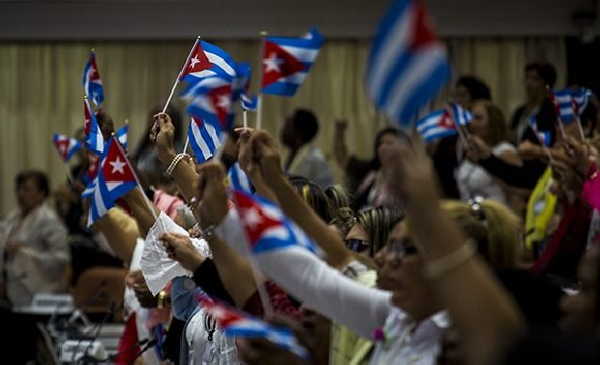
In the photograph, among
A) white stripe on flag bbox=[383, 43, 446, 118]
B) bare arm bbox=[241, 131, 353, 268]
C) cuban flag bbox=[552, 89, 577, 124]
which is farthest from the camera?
cuban flag bbox=[552, 89, 577, 124]

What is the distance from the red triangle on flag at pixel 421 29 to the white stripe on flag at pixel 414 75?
0.5 inches

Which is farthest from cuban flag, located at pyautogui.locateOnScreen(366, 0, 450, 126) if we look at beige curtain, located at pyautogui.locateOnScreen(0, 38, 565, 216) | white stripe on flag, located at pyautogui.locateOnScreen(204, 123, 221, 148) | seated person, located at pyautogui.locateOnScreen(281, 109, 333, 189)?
beige curtain, located at pyautogui.locateOnScreen(0, 38, 565, 216)

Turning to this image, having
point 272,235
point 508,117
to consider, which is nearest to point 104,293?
point 508,117

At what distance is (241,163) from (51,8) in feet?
27.8

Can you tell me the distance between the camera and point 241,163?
3.34 m

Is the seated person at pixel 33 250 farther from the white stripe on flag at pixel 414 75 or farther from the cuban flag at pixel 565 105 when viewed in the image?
the white stripe on flag at pixel 414 75

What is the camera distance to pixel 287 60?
3.99 metres

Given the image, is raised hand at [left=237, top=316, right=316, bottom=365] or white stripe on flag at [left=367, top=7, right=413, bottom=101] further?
raised hand at [left=237, top=316, right=316, bottom=365]

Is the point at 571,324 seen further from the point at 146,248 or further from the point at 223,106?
the point at 146,248

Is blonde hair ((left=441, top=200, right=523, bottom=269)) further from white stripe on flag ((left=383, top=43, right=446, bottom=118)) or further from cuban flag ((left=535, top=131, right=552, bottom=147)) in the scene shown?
cuban flag ((left=535, top=131, right=552, bottom=147))

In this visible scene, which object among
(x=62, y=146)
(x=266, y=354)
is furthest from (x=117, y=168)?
(x=62, y=146)

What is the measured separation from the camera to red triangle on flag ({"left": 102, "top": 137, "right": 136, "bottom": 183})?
468 centimetres

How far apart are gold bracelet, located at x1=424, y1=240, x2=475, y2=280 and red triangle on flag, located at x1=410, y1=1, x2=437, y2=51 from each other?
37 cm

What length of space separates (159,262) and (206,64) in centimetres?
98
